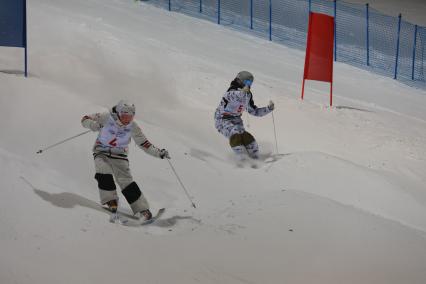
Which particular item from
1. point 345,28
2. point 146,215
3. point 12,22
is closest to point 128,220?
point 146,215

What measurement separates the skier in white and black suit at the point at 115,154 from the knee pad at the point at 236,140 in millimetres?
2567

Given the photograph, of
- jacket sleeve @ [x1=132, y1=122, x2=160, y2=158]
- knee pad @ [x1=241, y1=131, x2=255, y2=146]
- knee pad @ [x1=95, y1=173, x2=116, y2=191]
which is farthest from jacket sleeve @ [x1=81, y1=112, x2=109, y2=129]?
knee pad @ [x1=241, y1=131, x2=255, y2=146]

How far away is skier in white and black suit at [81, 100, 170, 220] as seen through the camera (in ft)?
26.8

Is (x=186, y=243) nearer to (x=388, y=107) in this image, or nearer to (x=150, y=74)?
(x=150, y=74)

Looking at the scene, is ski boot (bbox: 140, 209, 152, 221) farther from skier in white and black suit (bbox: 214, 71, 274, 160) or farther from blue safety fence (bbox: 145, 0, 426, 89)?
blue safety fence (bbox: 145, 0, 426, 89)

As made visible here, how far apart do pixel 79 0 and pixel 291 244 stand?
15.0 meters

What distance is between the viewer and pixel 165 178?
31.8ft

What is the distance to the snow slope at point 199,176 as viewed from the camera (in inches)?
277

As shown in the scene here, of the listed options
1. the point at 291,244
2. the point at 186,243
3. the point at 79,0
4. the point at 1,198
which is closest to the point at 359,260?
the point at 291,244

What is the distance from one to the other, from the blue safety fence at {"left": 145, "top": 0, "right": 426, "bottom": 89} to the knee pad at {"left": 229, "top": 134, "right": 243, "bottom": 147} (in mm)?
10375

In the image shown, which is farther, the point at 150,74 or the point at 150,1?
the point at 150,1

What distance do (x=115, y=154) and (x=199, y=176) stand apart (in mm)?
1922

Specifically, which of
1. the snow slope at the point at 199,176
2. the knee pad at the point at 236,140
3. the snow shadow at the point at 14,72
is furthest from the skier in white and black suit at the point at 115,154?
the snow shadow at the point at 14,72

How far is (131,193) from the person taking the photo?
8242 millimetres
